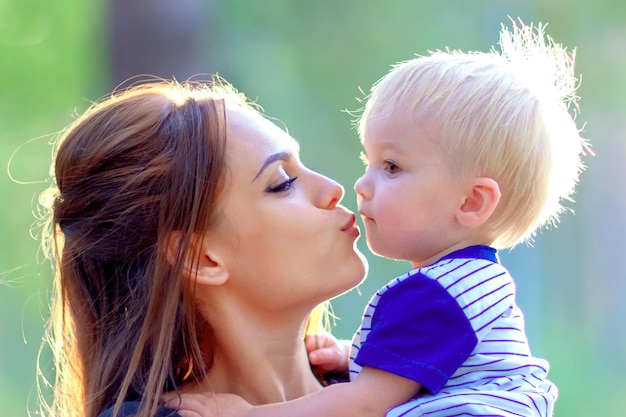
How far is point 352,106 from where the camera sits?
466 centimetres

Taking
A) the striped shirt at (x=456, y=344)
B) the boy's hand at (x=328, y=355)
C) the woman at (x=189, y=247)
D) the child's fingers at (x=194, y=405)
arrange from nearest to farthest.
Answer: the striped shirt at (x=456, y=344), the child's fingers at (x=194, y=405), the woman at (x=189, y=247), the boy's hand at (x=328, y=355)

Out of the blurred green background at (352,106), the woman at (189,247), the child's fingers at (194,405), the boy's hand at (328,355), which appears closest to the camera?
the child's fingers at (194,405)

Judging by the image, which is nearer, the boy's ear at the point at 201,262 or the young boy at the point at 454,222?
the young boy at the point at 454,222

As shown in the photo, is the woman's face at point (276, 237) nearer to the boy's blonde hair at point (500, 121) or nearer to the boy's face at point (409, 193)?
the boy's face at point (409, 193)

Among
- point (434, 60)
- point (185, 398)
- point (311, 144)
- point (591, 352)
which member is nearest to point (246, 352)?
point (185, 398)

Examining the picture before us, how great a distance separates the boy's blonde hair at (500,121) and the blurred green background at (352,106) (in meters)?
2.60

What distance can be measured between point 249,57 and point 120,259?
2.88m

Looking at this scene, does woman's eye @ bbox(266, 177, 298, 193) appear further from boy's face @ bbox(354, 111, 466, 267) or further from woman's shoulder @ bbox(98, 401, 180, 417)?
woman's shoulder @ bbox(98, 401, 180, 417)

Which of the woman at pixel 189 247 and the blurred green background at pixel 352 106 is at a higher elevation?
the blurred green background at pixel 352 106

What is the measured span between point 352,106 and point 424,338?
10.7 feet

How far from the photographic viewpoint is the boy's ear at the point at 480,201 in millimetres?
1629

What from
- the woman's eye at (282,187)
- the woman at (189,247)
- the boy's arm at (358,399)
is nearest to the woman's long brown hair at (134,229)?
the woman at (189,247)

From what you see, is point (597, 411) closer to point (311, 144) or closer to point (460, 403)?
point (311, 144)

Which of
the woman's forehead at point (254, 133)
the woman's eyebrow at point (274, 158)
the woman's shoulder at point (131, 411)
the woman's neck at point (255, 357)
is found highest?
the woman's forehead at point (254, 133)
